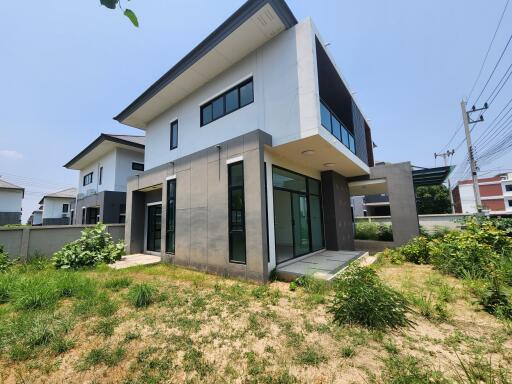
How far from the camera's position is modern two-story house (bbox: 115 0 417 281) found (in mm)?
5547

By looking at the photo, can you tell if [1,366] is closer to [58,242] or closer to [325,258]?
[325,258]

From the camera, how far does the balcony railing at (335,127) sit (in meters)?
6.08

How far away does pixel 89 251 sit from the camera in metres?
7.95

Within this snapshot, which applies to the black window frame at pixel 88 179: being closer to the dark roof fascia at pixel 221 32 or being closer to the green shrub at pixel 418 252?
the dark roof fascia at pixel 221 32

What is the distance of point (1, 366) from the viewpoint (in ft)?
7.73

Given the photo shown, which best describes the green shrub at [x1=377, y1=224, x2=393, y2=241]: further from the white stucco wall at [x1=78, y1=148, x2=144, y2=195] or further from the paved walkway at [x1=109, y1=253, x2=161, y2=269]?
the white stucco wall at [x1=78, y1=148, x2=144, y2=195]

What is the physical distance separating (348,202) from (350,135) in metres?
3.57

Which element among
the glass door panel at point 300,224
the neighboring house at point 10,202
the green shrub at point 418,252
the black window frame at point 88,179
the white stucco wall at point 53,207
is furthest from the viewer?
the white stucco wall at point 53,207

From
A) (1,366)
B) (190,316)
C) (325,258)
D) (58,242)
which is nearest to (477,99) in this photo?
(325,258)

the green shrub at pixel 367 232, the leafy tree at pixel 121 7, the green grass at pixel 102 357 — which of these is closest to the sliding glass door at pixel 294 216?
the green grass at pixel 102 357

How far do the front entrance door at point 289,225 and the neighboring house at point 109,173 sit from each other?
33.0ft

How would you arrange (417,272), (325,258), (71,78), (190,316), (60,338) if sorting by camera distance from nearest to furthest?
(60,338) < (190,316) < (417,272) < (71,78) < (325,258)

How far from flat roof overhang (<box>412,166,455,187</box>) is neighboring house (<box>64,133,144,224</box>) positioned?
50.2 ft

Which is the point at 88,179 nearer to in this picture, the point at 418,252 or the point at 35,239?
the point at 35,239
